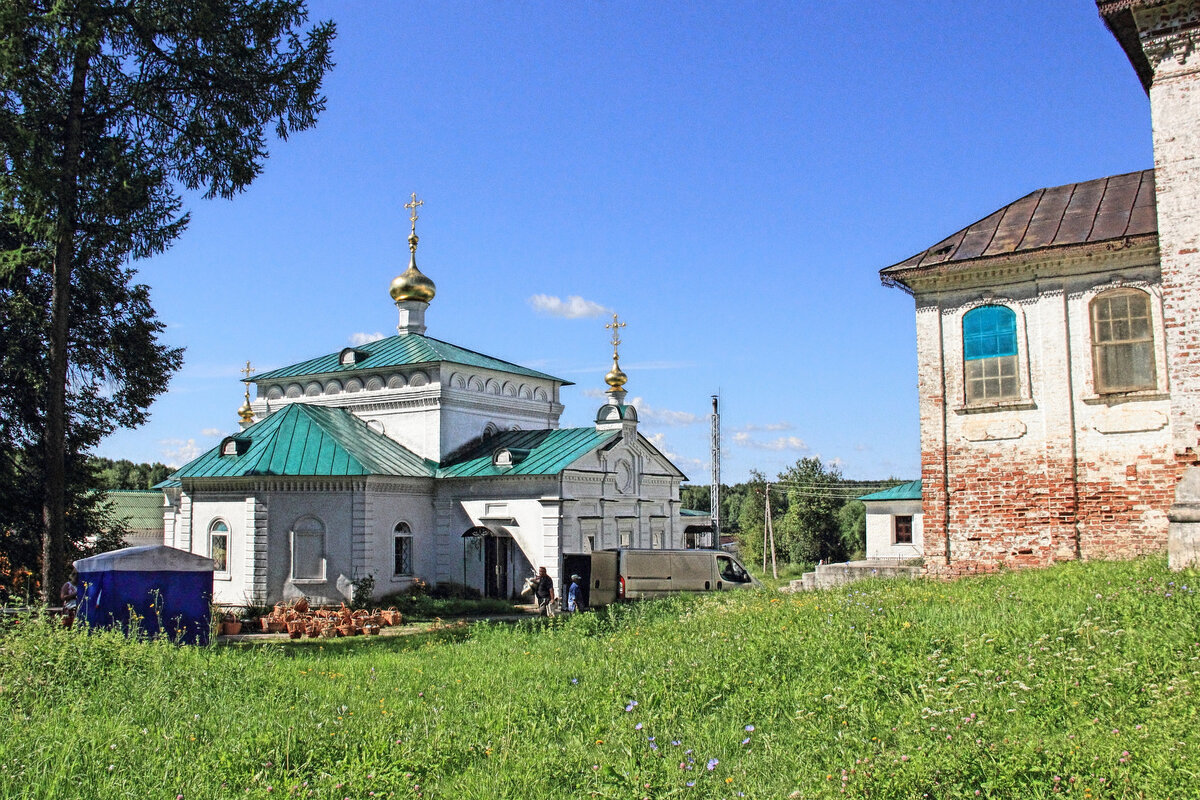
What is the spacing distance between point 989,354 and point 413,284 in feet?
62.6

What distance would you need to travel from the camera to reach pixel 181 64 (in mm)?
15422

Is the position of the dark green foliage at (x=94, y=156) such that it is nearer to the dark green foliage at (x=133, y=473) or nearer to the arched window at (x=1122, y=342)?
the arched window at (x=1122, y=342)

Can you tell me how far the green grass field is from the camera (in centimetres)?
551

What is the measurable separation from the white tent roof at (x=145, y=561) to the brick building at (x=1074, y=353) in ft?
37.8

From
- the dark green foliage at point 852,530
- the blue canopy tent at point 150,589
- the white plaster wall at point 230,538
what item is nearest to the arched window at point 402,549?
the white plaster wall at point 230,538

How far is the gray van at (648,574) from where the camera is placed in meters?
18.5

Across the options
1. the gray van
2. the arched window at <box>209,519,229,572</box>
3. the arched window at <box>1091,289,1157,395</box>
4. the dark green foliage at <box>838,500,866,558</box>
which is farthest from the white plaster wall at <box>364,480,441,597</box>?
the dark green foliage at <box>838,500,866,558</box>

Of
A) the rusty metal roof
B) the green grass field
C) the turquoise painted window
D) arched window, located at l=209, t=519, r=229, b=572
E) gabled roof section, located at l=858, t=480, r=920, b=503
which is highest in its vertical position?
the rusty metal roof

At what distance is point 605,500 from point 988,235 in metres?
13.2

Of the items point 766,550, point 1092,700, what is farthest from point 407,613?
point 766,550

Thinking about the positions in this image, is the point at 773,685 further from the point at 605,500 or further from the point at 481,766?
the point at 605,500

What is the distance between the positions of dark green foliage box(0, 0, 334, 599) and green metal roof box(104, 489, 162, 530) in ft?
85.6

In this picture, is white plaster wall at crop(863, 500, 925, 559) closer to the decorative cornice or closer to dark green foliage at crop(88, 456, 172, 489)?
the decorative cornice

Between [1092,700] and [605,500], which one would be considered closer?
[1092,700]
